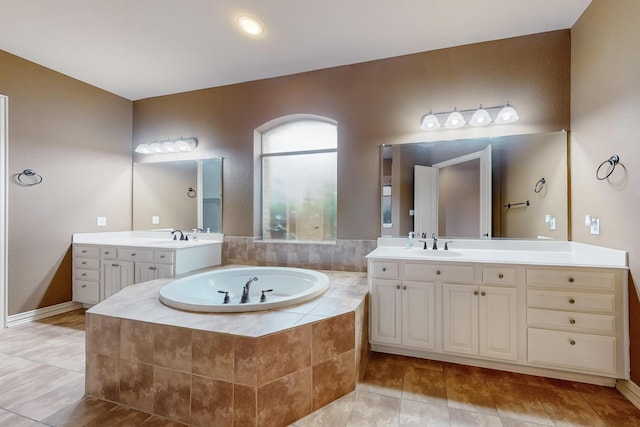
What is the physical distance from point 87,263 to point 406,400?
3.69 metres

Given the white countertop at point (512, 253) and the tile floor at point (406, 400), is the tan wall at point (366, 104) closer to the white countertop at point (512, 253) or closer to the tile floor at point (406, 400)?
the white countertop at point (512, 253)

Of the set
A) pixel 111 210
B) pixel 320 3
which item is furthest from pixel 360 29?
pixel 111 210

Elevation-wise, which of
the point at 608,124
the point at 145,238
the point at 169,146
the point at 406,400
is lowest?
the point at 406,400

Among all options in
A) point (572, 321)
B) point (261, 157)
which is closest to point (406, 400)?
point (572, 321)

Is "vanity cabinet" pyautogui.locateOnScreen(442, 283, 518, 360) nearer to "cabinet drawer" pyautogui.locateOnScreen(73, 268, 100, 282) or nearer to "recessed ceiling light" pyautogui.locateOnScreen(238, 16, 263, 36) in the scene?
"recessed ceiling light" pyautogui.locateOnScreen(238, 16, 263, 36)

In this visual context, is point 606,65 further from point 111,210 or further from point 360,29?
point 111,210

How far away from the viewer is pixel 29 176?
9.97 feet

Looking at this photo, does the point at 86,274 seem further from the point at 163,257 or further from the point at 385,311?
the point at 385,311

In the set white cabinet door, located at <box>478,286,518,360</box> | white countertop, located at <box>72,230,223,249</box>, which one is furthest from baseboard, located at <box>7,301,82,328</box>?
white cabinet door, located at <box>478,286,518,360</box>

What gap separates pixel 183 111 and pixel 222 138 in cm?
73

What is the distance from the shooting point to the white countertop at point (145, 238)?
3238mm

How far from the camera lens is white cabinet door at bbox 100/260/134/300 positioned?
10.4ft

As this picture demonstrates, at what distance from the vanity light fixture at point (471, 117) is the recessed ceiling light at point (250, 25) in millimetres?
1726

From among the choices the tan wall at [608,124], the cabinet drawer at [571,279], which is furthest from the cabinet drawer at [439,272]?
the tan wall at [608,124]
